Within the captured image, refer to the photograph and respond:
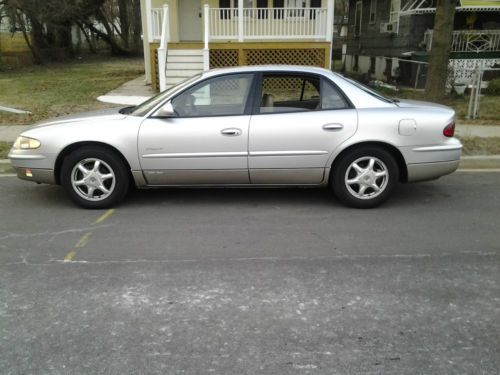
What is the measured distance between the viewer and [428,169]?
539cm

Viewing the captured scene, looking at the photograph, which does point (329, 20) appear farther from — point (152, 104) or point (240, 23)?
point (152, 104)

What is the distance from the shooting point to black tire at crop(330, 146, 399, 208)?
17.4 ft

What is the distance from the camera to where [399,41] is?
62.8 feet

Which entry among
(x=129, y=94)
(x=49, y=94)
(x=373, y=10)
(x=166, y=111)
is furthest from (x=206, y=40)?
(x=373, y=10)

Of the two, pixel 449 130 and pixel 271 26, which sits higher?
pixel 271 26

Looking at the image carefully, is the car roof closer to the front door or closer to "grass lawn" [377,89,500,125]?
"grass lawn" [377,89,500,125]

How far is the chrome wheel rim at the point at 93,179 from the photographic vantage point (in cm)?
531

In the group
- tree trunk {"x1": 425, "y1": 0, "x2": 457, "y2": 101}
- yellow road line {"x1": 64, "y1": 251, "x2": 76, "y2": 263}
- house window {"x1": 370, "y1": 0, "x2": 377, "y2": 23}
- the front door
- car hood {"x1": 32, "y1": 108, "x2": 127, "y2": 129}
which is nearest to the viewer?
yellow road line {"x1": 64, "y1": 251, "x2": 76, "y2": 263}

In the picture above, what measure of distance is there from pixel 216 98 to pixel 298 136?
1030 mm

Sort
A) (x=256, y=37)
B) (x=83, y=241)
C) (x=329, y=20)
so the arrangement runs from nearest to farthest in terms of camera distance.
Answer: (x=83, y=241)
(x=329, y=20)
(x=256, y=37)

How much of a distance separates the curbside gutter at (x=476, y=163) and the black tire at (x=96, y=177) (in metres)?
2.46

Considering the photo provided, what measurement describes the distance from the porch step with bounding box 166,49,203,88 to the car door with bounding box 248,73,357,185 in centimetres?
929

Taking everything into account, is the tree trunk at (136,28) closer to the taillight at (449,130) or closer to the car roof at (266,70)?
the car roof at (266,70)

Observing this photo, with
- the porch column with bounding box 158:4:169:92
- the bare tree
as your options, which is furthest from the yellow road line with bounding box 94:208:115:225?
the bare tree
